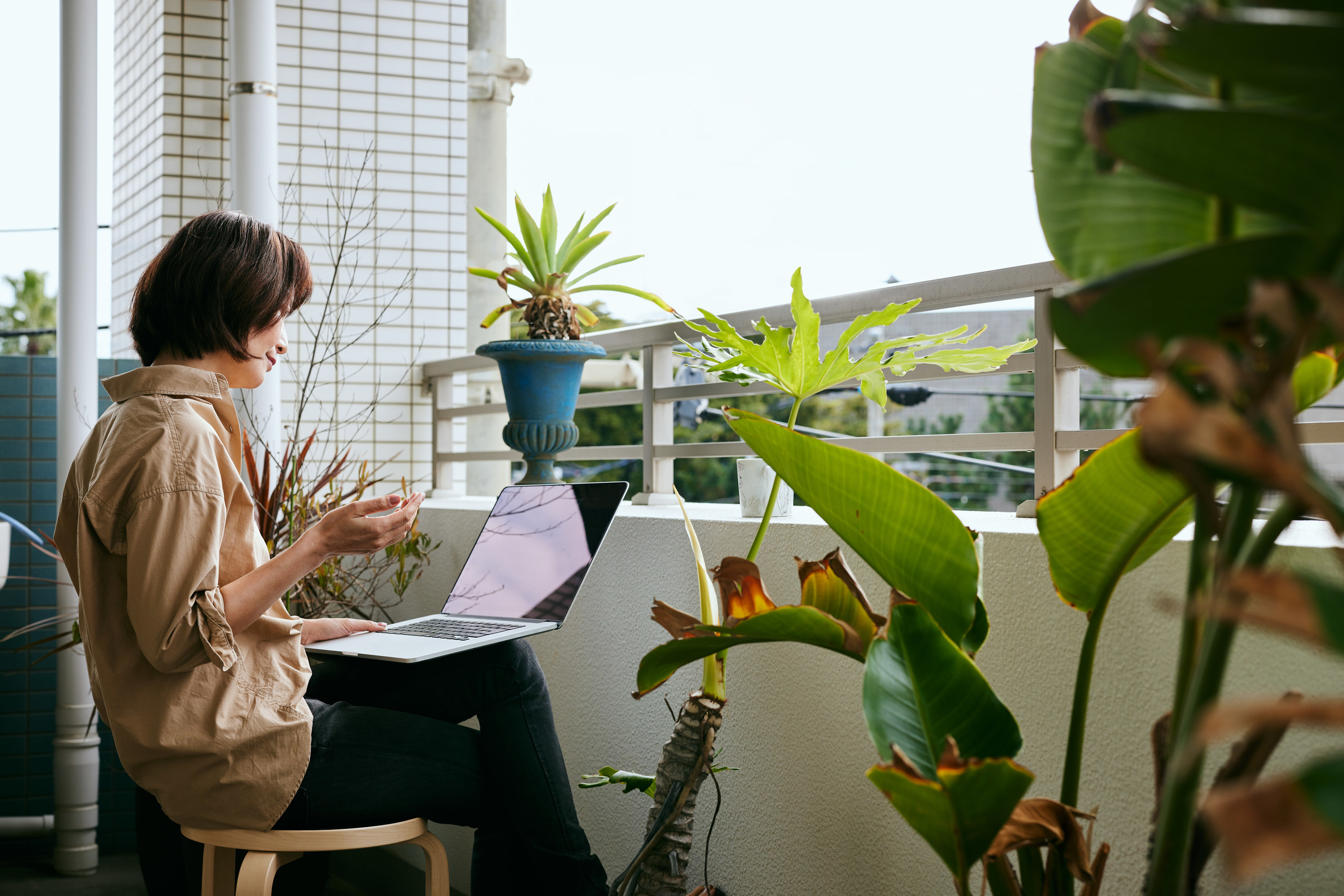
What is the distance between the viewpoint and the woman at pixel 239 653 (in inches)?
58.1

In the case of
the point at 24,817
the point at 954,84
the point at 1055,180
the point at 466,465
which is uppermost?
the point at 954,84

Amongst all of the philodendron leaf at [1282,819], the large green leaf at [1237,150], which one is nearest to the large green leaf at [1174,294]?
the large green leaf at [1237,150]

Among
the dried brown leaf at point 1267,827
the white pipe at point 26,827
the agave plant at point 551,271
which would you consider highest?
the agave plant at point 551,271

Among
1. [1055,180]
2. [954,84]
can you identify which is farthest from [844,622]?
[954,84]

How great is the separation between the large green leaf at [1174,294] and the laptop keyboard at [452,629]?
4.42ft

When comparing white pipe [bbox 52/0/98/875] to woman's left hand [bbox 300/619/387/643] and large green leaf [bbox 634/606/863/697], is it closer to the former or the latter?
woman's left hand [bbox 300/619/387/643]

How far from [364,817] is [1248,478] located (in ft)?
4.56

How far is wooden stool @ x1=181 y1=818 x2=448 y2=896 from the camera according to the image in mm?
1528

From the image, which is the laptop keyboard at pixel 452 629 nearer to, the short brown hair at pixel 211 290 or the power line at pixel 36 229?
the short brown hair at pixel 211 290

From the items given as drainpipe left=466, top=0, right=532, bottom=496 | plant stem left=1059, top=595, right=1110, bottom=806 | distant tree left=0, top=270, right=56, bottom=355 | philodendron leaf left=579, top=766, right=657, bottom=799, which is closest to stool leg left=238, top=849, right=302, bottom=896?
philodendron leaf left=579, top=766, right=657, bottom=799

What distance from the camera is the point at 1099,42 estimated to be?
0.90m

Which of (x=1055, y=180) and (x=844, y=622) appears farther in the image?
(x=844, y=622)

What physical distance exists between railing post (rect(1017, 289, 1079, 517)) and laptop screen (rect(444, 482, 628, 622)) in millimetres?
740

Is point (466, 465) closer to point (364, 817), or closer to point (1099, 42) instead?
point (364, 817)
